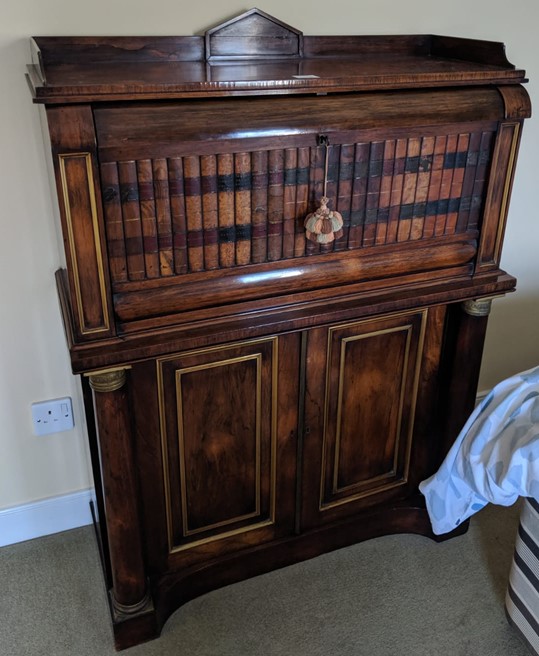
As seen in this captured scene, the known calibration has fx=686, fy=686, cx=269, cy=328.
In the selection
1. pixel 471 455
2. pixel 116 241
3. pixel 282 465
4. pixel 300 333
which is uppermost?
pixel 116 241

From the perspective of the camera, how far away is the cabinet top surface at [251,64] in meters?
1.13

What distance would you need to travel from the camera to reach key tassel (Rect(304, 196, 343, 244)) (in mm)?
1272

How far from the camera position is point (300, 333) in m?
1.46

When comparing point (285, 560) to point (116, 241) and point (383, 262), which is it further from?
point (116, 241)

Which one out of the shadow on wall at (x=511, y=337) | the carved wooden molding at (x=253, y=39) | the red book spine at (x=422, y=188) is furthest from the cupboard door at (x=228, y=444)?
the shadow on wall at (x=511, y=337)

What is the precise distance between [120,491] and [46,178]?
0.69 meters

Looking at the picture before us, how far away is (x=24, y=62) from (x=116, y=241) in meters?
0.49

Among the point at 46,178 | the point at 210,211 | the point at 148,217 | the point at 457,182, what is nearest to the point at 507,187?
the point at 457,182

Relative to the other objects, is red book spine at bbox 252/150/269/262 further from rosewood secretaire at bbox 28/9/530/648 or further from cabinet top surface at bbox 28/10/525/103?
cabinet top surface at bbox 28/10/525/103

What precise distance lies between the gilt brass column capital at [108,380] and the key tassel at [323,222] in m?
0.44

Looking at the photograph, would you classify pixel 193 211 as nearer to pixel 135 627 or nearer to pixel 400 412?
pixel 400 412

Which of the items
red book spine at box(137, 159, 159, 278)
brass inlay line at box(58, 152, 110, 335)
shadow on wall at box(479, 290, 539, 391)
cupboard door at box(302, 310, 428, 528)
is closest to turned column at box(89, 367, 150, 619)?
brass inlay line at box(58, 152, 110, 335)

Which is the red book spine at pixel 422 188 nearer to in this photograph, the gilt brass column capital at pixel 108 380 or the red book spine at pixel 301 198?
the red book spine at pixel 301 198

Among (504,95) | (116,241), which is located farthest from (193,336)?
(504,95)
